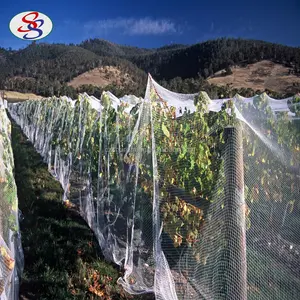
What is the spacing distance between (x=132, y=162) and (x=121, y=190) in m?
0.34

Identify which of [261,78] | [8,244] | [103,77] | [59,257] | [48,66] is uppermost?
[48,66]

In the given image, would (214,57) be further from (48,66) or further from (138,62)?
(48,66)

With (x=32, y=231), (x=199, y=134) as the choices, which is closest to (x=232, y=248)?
(x=199, y=134)

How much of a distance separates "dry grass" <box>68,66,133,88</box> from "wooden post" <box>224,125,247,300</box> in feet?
255

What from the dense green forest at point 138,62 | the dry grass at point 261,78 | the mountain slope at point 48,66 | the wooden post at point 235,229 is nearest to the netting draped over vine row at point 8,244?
the wooden post at point 235,229

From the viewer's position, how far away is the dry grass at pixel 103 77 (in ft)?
268

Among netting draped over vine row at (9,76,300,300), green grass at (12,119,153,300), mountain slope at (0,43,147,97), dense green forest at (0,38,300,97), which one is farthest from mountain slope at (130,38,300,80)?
netting draped over vine row at (9,76,300,300)

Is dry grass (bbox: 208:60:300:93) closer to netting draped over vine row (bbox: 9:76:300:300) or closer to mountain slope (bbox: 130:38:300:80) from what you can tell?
mountain slope (bbox: 130:38:300:80)

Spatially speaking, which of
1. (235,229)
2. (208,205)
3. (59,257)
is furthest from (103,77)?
(235,229)

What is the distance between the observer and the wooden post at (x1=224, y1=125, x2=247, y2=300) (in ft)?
6.75

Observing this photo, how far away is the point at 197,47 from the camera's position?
90312mm

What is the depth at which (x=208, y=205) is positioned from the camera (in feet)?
7.97

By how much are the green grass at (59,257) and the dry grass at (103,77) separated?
75.2m

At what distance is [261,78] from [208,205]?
228 feet
